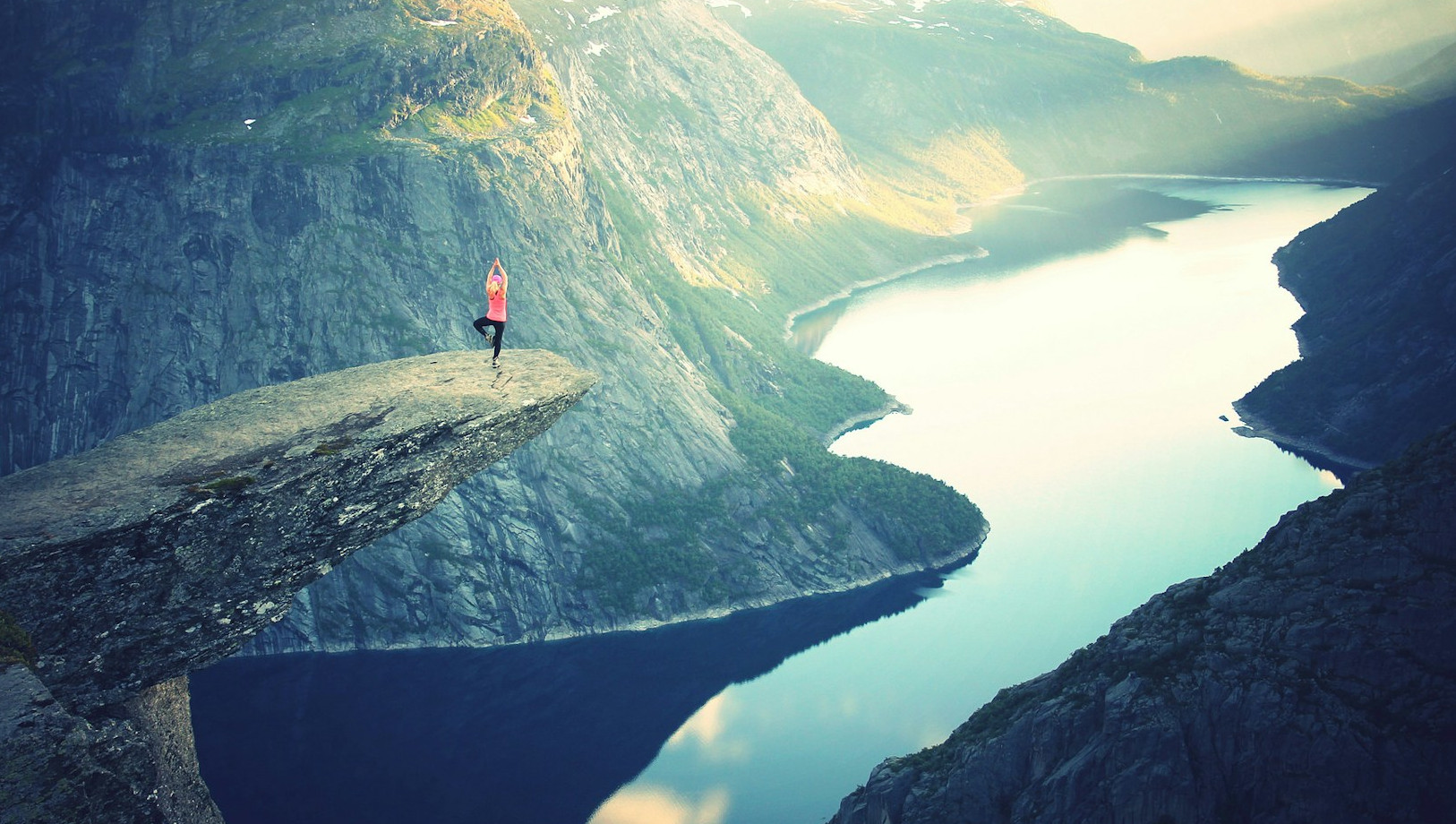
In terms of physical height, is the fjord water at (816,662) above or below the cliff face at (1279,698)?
below

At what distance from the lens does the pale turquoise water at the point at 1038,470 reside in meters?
70.6

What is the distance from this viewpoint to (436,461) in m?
26.5

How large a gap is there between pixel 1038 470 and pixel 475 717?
69096 millimetres

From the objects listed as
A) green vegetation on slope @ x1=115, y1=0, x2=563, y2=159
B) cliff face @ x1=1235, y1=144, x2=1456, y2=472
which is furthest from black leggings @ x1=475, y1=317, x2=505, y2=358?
cliff face @ x1=1235, y1=144, x2=1456, y2=472

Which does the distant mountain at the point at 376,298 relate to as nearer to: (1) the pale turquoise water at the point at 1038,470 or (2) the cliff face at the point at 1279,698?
(1) the pale turquoise water at the point at 1038,470

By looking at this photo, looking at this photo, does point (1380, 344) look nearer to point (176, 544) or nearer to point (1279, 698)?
point (1279, 698)

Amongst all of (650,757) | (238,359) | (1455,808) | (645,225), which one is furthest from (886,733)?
(645,225)

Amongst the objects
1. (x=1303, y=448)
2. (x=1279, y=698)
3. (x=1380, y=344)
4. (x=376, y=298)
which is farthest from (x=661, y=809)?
(x=1380, y=344)

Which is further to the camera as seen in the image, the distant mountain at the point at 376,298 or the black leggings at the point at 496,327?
the distant mountain at the point at 376,298

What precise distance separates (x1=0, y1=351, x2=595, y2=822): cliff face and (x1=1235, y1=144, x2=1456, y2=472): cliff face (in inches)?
4358

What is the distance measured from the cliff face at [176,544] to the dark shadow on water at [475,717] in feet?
136

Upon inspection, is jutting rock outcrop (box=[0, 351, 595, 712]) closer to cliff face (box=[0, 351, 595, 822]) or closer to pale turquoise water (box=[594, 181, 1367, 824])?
cliff face (box=[0, 351, 595, 822])

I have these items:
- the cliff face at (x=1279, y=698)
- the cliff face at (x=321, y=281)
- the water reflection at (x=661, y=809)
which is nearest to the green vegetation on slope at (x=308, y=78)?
the cliff face at (x=321, y=281)

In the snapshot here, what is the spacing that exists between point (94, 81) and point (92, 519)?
88010 mm
